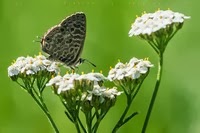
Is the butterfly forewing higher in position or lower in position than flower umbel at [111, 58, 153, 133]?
higher

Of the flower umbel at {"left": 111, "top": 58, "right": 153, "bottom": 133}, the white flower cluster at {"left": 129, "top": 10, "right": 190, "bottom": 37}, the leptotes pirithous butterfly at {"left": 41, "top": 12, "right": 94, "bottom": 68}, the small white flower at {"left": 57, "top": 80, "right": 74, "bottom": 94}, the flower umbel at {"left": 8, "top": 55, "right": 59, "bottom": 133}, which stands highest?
the leptotes pirithous butterfly at {"left": 41, "top": 12, "right": 94, "bottom": 68}

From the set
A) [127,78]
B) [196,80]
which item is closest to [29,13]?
[196,80]

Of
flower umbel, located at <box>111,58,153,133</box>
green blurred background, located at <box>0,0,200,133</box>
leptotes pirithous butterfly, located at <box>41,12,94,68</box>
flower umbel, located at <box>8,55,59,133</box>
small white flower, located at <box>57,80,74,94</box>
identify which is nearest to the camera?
small white flower, located at <box>57,80,74,94</box>

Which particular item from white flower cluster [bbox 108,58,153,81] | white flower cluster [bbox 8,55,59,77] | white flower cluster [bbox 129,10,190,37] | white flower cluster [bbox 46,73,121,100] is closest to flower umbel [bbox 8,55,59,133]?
white flower cluster [bbox 8,55,59,77]

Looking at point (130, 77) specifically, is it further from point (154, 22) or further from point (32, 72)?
point (32, 72)

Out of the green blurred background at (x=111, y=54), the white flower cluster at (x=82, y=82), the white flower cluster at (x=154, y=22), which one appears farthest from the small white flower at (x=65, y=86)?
the green blurred background at (x=111, y=54)

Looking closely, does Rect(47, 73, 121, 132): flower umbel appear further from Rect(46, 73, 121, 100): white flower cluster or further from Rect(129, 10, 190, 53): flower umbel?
Rect(129, 10, 190, 53): flower umbel

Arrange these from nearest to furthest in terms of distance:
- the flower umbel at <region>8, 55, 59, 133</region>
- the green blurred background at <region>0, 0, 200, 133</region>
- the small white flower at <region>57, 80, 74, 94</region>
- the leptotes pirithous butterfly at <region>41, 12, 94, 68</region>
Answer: the small white flower at <region>57, 80, 74, 94</region> < the flower umbel at <region>8, 55, 59, 133</region> < the leptotes pirithous butterfly at <region>41, 12, 94, 68</region> < the green blurred background at <region>0, 0, 200, 133</region>

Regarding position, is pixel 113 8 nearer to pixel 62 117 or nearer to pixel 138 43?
pixel 138 43

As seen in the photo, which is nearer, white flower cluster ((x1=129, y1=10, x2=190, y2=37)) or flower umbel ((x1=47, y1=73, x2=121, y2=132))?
flower umbel ((x1=47, y1=73, x2=121, y2=132))
